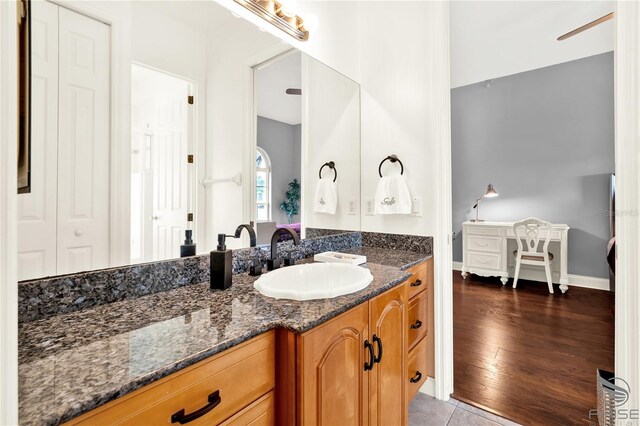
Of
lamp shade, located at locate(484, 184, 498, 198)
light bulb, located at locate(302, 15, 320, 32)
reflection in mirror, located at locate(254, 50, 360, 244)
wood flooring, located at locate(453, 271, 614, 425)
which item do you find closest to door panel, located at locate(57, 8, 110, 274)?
reflection in mirror, located at locate(254, 50, 360, 244)

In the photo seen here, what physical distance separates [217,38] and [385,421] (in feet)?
5.56

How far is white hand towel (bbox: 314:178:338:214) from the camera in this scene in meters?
1.97

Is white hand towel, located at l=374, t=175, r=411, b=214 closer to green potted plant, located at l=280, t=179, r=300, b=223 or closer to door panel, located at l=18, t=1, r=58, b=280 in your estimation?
green potted plant, located at l=280, t=179, r=300, b=223

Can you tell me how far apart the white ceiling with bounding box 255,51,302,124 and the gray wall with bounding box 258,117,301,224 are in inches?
1.9

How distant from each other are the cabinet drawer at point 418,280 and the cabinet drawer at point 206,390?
0.96m

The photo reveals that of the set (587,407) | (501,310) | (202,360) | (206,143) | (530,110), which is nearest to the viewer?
(202,360)

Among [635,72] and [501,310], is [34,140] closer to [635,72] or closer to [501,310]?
[635,72]

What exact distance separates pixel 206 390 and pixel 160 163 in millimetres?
803

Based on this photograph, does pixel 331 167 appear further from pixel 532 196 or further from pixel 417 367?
pixel 532 196

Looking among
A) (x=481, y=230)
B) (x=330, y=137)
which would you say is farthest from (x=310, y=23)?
(x=481, y=230)

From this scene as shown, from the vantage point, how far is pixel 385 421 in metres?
1.12

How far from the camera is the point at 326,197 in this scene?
2.01 meters

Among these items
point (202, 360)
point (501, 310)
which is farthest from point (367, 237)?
point (501, 310)
